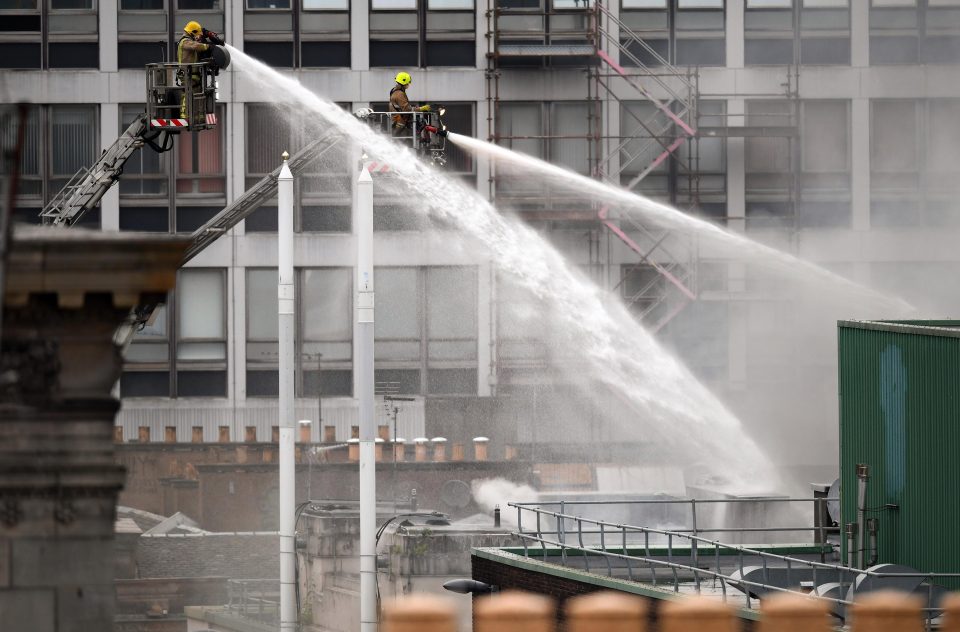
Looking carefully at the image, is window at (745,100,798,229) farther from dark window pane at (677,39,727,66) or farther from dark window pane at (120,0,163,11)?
dark window pane at (120,0,163,11)

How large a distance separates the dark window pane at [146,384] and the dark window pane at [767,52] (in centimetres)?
2066

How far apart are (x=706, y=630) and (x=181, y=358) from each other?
147 ft

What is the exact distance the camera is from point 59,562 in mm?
10680

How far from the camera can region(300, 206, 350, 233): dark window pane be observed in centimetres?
5294

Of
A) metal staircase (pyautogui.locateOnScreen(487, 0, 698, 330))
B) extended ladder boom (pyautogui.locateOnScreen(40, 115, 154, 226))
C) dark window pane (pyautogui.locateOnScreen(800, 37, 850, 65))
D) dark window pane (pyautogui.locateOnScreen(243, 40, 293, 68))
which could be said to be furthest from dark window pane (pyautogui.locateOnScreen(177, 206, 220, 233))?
extended ladder boom (pyautogui.locateOnScreen(40, 115, 154, 226))

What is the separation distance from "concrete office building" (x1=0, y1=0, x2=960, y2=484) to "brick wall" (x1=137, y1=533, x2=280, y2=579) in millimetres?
5749

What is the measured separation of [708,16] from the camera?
54.4 metres

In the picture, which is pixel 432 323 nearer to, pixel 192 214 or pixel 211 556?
pixel 192 214

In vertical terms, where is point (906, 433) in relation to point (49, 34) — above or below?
below

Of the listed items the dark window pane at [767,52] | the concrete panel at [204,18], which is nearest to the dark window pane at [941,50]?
the dark window pane at [767,52]

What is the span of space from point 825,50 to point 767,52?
6.16 feet

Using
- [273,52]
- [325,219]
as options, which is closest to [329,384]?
[325,219]

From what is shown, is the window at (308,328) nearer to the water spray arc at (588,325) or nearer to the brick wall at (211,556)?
→ the water spray arc at (588,325)

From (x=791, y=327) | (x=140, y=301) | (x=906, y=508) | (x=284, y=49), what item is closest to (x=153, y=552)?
(x=284, y=49)
